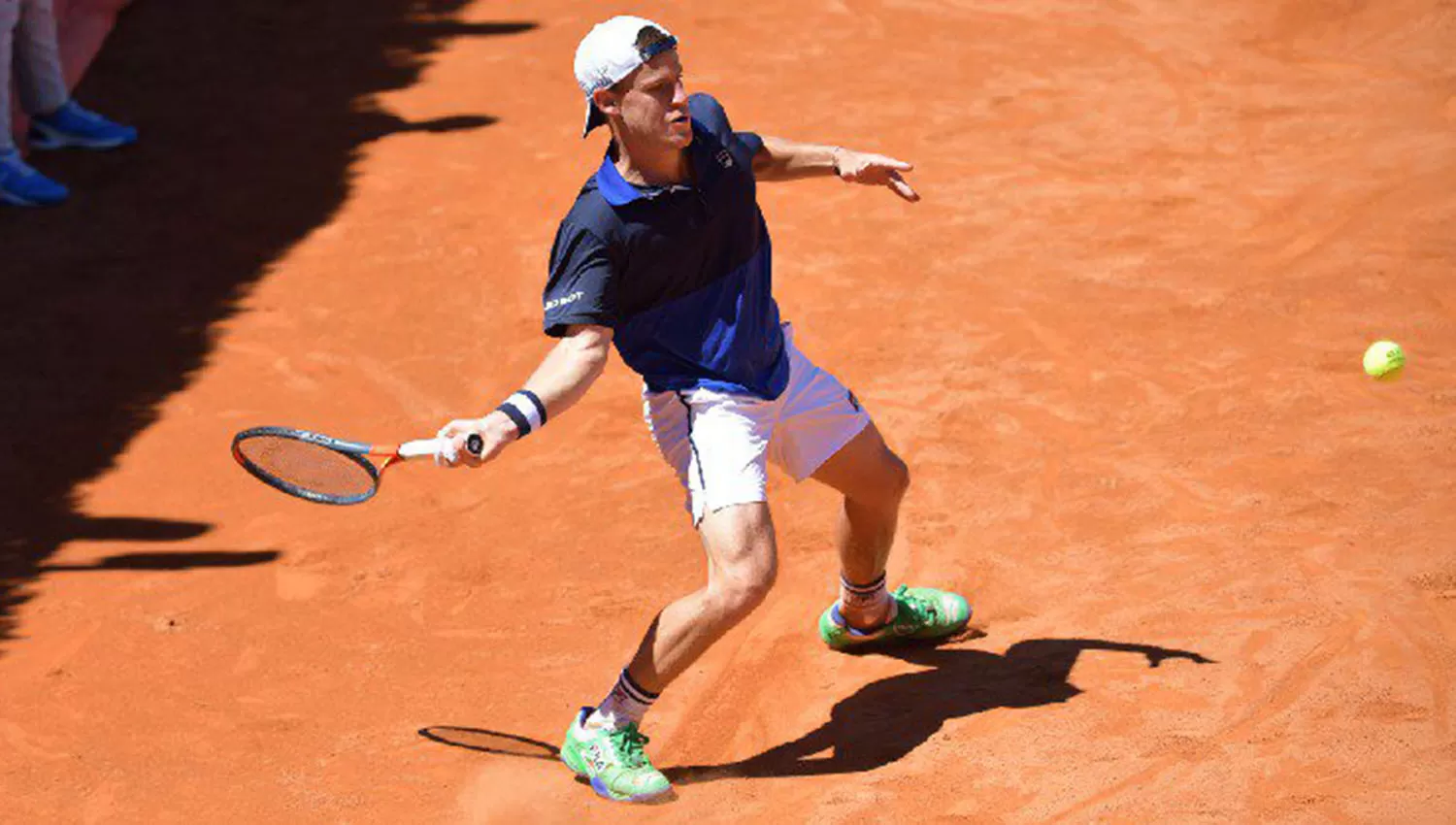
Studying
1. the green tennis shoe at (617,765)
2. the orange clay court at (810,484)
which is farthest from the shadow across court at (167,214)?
the green tennis shoe at (617,765)

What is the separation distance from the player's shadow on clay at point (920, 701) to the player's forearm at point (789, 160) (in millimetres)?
1757

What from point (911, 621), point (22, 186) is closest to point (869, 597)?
point (911, 621)

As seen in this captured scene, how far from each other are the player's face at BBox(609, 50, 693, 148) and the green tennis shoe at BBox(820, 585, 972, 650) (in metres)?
1.95

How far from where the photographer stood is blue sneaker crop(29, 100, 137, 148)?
12625mm

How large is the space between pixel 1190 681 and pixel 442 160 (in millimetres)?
7041

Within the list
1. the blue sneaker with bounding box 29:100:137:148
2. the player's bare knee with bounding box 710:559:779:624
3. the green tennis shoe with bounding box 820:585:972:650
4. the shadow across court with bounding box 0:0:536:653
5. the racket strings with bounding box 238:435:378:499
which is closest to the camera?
the player's bare knee with bounding box 710:559:779:624

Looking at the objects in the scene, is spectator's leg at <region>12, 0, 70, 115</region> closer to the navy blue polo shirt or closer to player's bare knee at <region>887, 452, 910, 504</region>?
the navy blue polo shirt

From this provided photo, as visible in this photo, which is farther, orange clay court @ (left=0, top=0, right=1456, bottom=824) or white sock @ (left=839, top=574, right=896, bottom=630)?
white sock @ (left=839, top=574, right=896, bottom=630)

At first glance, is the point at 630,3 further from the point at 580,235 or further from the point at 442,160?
the point at 580,235

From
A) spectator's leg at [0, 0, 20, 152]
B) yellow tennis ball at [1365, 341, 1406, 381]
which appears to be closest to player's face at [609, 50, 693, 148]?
yellow tennis ball at [1365, 341, 1406, 381]

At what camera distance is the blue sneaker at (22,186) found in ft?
39.1

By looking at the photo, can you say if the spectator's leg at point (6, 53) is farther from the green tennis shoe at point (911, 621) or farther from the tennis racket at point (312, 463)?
the green tennis shoe at point (911, 621)

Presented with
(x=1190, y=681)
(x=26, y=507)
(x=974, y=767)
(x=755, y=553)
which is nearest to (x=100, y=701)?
(x=26, y=507)

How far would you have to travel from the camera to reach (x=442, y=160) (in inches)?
490
